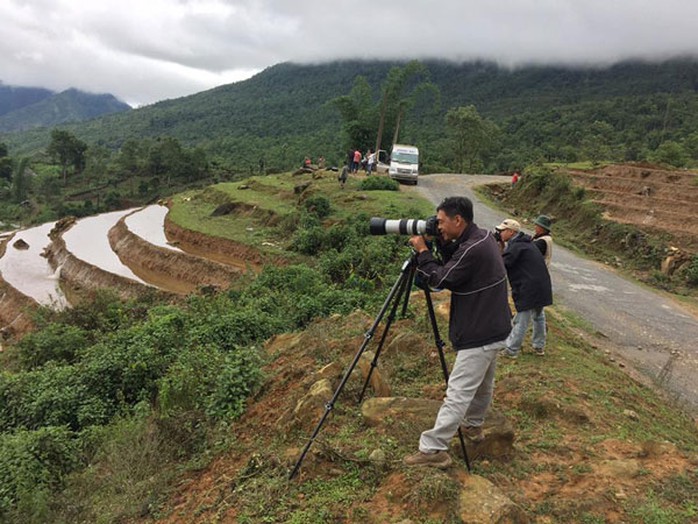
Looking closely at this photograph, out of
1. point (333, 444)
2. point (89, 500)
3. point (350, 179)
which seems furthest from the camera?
point (350, 179)

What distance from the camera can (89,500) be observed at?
448cm

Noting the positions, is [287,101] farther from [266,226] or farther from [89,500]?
[89,500]

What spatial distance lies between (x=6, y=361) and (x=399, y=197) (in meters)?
16.2

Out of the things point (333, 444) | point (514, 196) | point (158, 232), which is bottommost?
point (158, 232)

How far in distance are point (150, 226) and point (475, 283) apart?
30798 millimetres

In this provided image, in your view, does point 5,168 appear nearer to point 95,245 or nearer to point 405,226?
point 95,245

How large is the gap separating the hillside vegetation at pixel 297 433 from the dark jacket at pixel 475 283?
1.13 metres

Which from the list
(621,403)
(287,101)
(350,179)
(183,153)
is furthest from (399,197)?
(287,101)

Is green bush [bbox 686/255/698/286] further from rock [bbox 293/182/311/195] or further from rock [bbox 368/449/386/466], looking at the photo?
rock [bbox 293/182/311/195]

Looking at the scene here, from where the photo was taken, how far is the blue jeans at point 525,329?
626 cm

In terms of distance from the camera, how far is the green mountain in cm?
5541

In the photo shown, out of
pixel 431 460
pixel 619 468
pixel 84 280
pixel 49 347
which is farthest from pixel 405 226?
pixel 84 280

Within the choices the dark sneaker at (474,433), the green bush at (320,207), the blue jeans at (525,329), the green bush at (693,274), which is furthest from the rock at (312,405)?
the green bush at (320,207)

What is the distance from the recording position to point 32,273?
24781 mm
